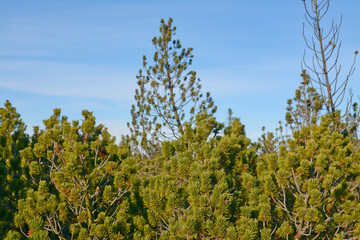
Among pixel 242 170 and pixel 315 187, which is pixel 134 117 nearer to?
pixel 242 170

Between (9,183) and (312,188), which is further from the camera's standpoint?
(9,183)

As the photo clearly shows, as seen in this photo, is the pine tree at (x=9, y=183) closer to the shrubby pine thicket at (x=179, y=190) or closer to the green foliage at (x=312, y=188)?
the shrubby pine thicket at (x=179, y=190)

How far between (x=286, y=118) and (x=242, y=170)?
5629 mm

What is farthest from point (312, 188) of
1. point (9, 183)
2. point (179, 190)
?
point (9, 183)

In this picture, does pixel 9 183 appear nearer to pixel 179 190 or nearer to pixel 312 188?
pixel 179 190

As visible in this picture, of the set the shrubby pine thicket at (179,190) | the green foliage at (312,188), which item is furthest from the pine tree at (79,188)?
the green foliage at (312,188)

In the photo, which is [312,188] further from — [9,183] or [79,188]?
[9,183]

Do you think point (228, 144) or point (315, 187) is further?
point (228, 144)

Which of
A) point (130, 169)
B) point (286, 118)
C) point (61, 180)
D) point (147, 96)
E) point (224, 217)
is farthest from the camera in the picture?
point (147, 96)

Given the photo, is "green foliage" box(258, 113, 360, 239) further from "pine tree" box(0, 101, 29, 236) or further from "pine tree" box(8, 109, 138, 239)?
A: "pine tree" box(0, 101, 29, 236)

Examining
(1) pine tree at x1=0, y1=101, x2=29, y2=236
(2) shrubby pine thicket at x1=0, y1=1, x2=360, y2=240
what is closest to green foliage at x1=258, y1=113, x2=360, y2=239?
(2) shrubby pine thicket at x1=0, y1=1, x2=360, y2=240

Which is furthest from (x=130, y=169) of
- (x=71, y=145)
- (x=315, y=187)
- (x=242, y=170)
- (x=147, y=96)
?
(x=147, y=96)

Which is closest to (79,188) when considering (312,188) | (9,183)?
(9,183)

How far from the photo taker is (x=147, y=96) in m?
14.5
